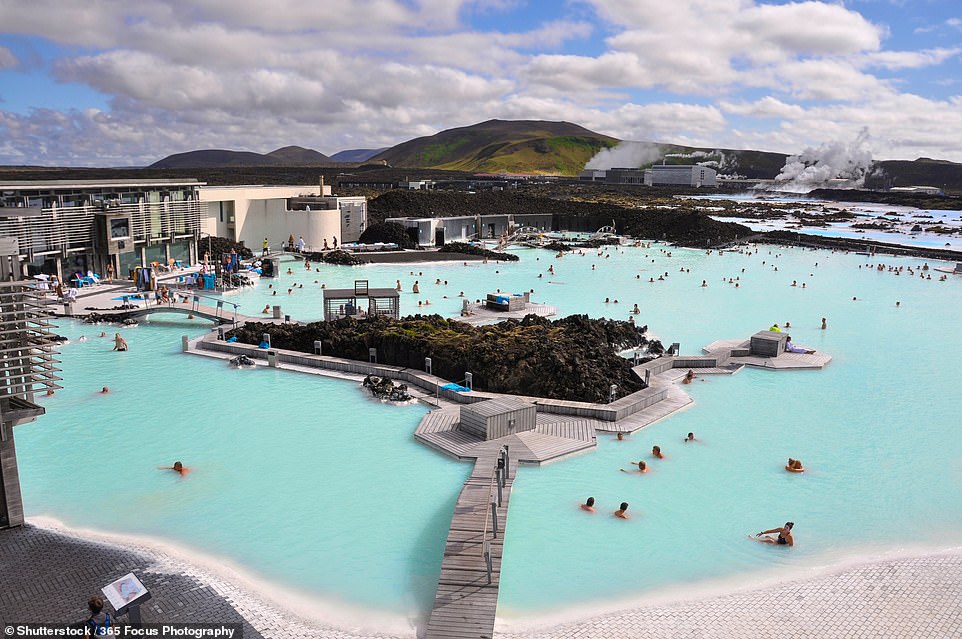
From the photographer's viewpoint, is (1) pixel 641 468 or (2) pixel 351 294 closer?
(1) pixel 641 468

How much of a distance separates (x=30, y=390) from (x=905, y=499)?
15.6 m

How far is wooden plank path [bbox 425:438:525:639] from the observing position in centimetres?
848

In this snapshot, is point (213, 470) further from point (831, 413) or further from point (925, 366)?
point (925, 366)

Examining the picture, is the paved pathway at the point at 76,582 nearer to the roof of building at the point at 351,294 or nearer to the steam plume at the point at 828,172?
the roof of building at the point at 351,294

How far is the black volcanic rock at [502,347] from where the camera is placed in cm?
1788

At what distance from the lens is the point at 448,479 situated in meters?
13.2

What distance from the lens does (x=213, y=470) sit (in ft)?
44.1

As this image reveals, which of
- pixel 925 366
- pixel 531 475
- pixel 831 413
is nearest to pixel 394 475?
pixel 531 475

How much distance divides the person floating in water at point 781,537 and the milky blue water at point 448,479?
233mm

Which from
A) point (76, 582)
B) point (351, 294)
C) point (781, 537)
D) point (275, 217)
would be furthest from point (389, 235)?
point (76, 582)

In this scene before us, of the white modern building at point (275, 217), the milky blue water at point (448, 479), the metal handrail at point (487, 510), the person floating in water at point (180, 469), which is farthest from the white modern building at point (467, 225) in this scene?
the metal handrail at point (487, 510)

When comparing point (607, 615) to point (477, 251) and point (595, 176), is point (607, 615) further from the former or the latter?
point (595, 176)

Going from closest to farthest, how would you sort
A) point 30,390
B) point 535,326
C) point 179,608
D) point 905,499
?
point 179,608, point 30,390, point 905,499, point 535,326

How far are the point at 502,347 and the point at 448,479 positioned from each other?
257 inches
